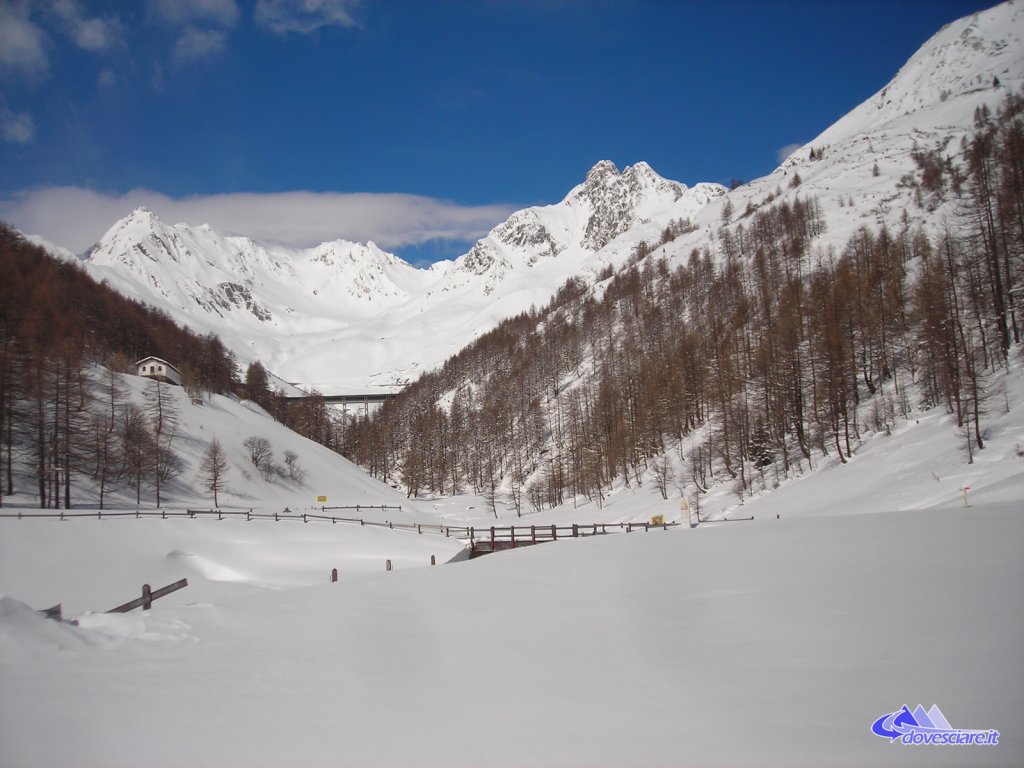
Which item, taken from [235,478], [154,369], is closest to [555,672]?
[235,478]

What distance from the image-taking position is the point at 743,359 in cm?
7238

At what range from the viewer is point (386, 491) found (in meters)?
106

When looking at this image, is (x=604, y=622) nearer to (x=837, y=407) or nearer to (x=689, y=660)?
(x=689, y=660)

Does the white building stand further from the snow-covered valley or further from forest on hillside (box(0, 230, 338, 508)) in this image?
the snow-covered valley

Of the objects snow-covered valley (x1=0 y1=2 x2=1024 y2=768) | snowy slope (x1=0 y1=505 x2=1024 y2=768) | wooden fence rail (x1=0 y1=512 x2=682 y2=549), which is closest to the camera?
snowy slope (x1=0 y1=505 x2=1024 y2=768)

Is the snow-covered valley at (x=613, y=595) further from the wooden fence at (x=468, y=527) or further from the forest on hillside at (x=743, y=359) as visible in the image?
the wooden fence at (x=468, y=527)

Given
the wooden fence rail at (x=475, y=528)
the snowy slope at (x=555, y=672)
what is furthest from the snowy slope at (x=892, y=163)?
the snowy slope at (x=555, y=672)
